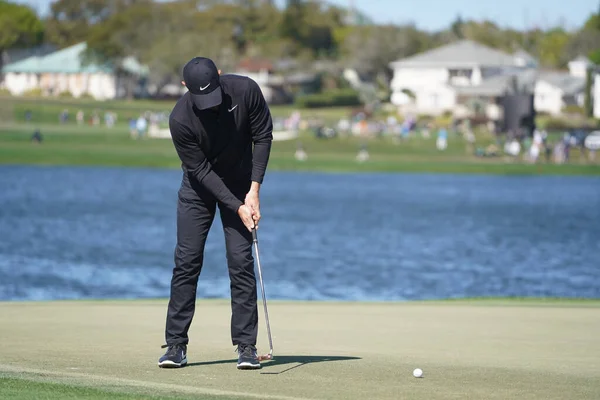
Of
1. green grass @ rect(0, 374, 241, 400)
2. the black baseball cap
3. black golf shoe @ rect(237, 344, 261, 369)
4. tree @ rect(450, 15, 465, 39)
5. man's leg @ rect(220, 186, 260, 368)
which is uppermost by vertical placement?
tree @ rect(450, 15, 465, 39)

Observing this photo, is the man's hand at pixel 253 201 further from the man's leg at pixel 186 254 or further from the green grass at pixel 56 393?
the green grass at pixel 56 393

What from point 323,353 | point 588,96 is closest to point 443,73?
point 588,96

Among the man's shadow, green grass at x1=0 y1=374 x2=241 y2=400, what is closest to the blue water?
the man's shadow

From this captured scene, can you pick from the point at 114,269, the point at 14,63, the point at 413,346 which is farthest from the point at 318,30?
the point at 413,346

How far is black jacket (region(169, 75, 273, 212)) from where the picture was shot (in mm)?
7770

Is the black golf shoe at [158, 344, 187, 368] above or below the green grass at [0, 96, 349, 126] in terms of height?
above

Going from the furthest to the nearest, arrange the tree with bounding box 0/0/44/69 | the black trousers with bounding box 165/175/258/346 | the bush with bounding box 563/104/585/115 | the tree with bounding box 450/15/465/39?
the tree with bounding box 450/15/465/39 < the tree with bounding box 0/0/44/69 < the bush with bounding box 563/104/585/115 < the black trousers with bounding box 165/175/258/346

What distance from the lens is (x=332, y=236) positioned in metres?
42.0

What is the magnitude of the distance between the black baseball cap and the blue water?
1393cm

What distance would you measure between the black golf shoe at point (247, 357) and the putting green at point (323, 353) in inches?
2.5

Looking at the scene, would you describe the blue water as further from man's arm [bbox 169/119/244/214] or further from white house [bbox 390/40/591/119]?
white house [bbox 390/40/591/119]

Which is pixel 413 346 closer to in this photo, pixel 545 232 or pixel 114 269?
pixel 114 269

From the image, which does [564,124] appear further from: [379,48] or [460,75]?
[379,48]

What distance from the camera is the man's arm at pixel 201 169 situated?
308 inches
